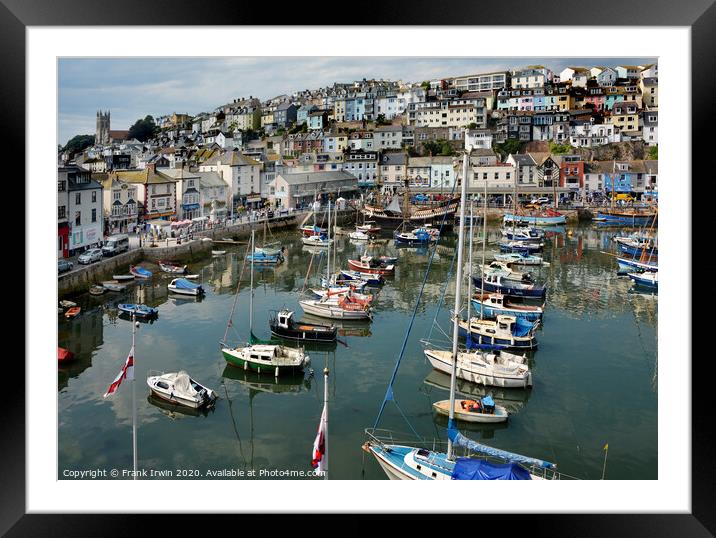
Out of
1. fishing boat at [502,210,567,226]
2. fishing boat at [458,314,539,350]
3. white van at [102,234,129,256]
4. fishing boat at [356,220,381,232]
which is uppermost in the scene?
fishing boat at [502,210,567,226]

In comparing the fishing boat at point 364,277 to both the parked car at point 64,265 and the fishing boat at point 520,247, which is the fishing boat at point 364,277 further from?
the parked car at point 64,265

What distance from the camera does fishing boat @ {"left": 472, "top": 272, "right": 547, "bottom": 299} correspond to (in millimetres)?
10180

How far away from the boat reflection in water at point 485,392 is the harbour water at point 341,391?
18mm

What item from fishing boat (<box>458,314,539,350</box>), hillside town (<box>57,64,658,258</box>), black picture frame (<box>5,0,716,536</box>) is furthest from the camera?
hillside town (<box>57,64,658,258</box>)

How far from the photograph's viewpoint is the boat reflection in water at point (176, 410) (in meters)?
5.94

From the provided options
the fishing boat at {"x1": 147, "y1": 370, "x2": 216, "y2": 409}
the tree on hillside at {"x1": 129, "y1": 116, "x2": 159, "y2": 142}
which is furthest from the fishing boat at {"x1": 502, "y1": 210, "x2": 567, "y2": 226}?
the fishing boat at {"x1": 147, "y1": 370, "x2": 216, "y2": 409}

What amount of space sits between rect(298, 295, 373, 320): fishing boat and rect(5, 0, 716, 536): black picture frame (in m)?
5.70

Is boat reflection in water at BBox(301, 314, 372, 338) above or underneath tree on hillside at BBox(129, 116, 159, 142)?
underneath

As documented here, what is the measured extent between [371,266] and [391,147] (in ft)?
40.9

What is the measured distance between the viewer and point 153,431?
18.4 feet

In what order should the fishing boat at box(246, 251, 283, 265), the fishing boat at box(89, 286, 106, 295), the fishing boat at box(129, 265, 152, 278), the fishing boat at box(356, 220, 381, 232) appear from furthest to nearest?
the fishing boat at box(356, 220, 381, 232) < the fishing boat at box(246, 251, 283, 265) < the fishing boat at box(129, 265, 152, 278) < the fishing boat at box(89, 286, 106, 295)

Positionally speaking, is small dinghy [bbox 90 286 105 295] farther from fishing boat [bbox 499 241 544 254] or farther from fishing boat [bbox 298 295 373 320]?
fishing boat [bbox 499 241 544 254]

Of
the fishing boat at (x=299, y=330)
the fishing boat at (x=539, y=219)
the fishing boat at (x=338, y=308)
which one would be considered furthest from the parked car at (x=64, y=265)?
the fishing boat at (x=539, y=219)
